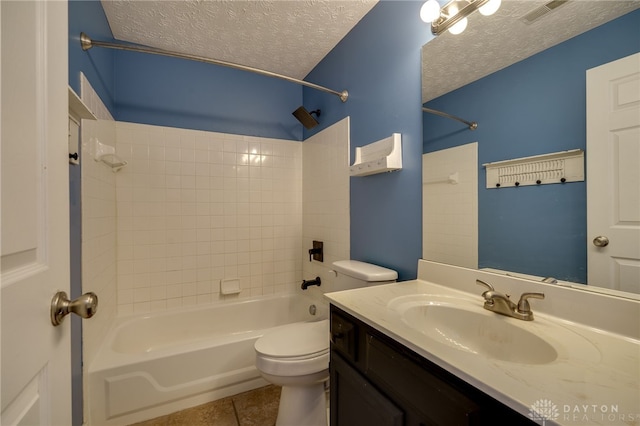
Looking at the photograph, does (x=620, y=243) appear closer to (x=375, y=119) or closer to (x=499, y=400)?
(x=499, y=400)

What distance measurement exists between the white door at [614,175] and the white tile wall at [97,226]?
6.71 feet

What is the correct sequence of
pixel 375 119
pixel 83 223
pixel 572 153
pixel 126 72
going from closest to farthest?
1. pixel 572 153
2. pixel 83 223
3. pixel 375 119
4. pixel 126 72

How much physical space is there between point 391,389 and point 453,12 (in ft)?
4.76

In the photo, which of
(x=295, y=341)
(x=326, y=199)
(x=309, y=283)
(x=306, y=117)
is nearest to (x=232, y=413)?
(x=295, y=341)

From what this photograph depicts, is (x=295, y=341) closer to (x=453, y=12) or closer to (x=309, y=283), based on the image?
(x=309, y=283)

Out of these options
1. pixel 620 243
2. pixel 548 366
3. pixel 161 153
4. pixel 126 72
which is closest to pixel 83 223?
pixel 161 153

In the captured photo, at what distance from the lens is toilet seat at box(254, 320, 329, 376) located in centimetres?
126

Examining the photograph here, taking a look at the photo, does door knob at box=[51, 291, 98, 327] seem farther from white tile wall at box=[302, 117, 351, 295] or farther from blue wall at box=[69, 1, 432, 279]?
white tile wall at box=[302, 117, 351, 295]

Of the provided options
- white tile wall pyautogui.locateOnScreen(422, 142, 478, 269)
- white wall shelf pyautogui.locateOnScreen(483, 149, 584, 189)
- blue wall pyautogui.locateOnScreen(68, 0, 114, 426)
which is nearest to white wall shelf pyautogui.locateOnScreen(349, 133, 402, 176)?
white tile wall pyautogui.locateOnScreen(422, 142, 478, 269)

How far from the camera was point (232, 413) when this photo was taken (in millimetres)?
1537

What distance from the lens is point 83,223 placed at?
1.30 metres

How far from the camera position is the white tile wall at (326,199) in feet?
6.23

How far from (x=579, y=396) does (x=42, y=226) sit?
39.9 inches

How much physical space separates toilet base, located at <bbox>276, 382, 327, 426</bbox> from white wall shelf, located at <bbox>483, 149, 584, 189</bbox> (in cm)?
130
